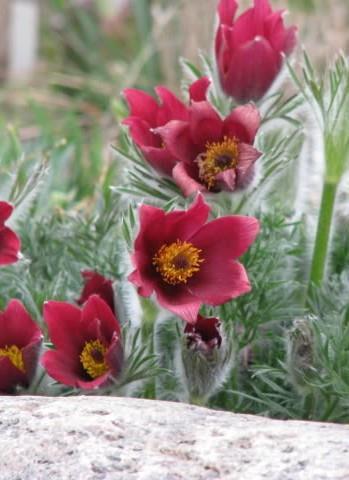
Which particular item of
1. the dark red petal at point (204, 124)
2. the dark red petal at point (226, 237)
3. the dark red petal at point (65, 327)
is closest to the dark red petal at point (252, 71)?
the dark red petal at point (204, 124)

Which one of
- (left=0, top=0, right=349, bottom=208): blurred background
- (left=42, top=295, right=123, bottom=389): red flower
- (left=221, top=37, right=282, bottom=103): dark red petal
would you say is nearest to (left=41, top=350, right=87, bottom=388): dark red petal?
(left=42, top=295, right=123, bottom=389): red flower

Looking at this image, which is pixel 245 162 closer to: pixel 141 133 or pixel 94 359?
pixel 141 133

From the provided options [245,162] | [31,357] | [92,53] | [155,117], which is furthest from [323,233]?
[92,53]

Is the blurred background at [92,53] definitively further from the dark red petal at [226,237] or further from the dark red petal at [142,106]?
the dark red petal at [226,237]

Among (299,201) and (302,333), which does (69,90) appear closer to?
(299,201)

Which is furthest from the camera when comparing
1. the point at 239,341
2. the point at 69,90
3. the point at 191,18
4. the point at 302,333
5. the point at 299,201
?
the point at 69,90

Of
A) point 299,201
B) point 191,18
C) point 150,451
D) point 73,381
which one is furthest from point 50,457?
point 191,18
